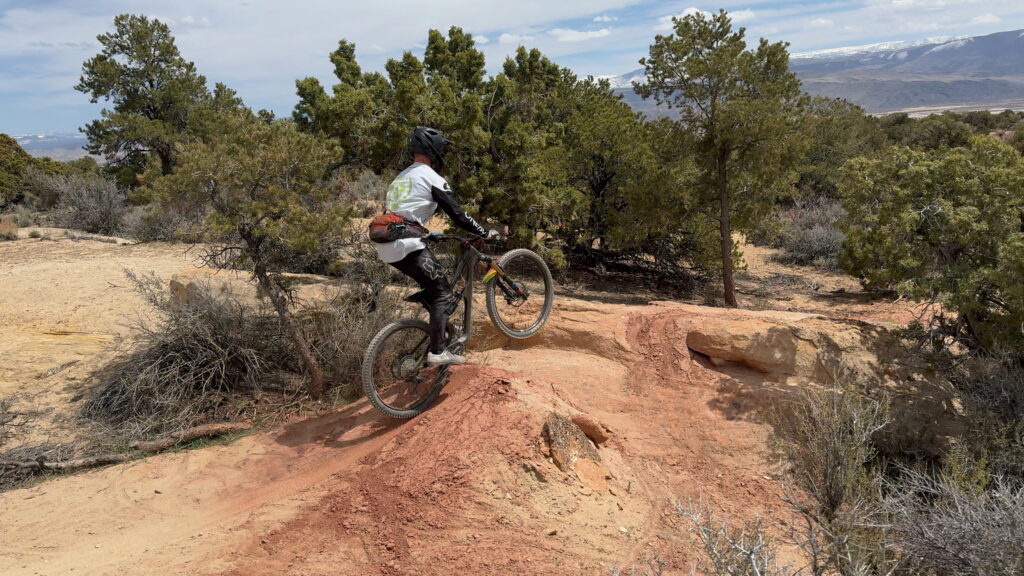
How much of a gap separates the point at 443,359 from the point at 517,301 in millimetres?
1229

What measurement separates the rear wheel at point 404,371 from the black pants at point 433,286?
0.16 meters

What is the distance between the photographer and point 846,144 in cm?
2272

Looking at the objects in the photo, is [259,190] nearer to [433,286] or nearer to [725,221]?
[433,286]

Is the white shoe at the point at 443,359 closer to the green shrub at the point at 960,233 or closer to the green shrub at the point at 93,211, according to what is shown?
the green shrub at the point at 960,233

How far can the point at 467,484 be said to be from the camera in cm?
397

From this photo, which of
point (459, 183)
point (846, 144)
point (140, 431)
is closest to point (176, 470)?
point (140, 431)

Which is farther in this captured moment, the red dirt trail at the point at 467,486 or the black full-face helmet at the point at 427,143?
the black full-face helmet at the point at 427,143

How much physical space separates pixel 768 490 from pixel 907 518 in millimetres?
1613

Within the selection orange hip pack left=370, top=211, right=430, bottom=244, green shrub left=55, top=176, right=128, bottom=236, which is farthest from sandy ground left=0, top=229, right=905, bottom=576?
green shrub left=55, top=176, right=128, bottom=236

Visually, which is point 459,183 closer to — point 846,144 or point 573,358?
point 573,358

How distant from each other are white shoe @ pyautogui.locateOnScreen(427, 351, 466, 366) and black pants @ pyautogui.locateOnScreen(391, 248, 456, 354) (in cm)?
5

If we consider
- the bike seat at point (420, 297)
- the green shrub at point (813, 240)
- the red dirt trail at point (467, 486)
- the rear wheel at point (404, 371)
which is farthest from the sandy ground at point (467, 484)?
the green shrub at point (813, 240)

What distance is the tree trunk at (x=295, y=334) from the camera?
6227mm

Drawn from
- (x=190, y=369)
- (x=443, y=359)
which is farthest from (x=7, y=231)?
(x=443, y=359)
